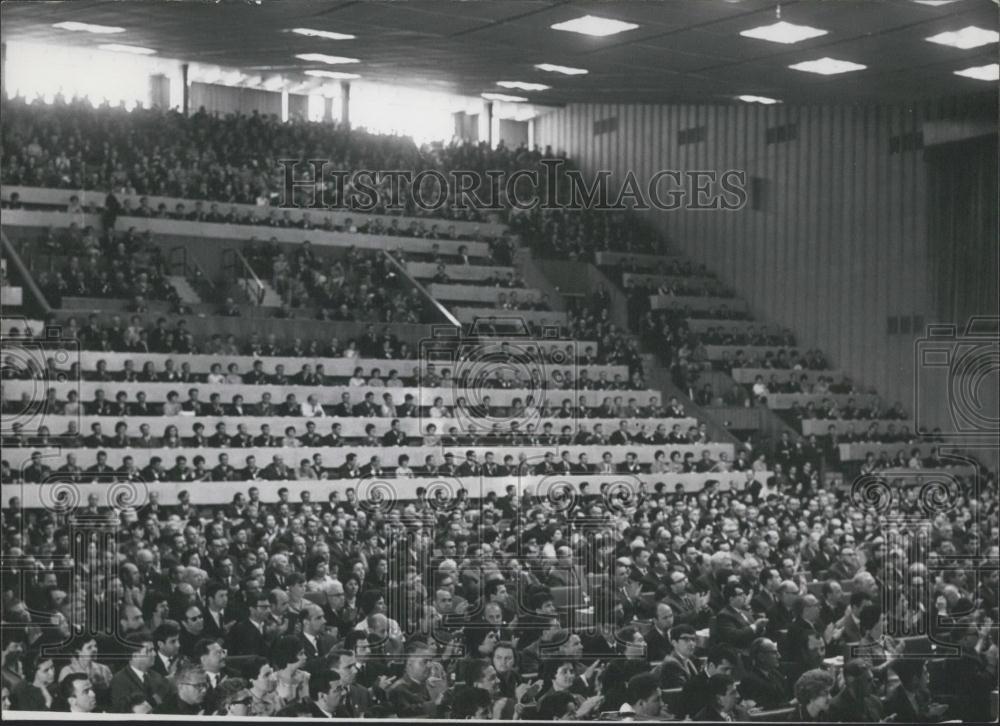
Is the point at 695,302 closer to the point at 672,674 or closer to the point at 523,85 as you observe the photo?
the point at 523,85

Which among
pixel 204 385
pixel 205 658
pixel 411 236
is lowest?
pixel 205 658

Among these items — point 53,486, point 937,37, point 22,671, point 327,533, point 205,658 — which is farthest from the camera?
point 937,37

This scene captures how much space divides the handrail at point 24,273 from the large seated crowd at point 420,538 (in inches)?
18.3

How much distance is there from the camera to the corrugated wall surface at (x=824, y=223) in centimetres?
1872

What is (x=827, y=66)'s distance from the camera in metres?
13.6

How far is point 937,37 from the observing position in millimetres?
11945

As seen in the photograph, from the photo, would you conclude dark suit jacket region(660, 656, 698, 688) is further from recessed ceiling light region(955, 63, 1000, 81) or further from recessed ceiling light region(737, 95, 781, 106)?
recessed ceiling light region(737, 95, 781, 106)

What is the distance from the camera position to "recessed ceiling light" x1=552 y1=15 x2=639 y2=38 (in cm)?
1134

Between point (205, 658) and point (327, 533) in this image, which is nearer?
point (205, 658)

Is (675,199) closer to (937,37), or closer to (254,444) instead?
(937,37)

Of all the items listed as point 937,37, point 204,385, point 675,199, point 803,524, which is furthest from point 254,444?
point 675,199

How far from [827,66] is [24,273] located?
404 inches

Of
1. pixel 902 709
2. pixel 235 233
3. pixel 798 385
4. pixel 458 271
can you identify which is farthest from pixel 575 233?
pixel 902 709

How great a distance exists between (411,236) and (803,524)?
355 inches
